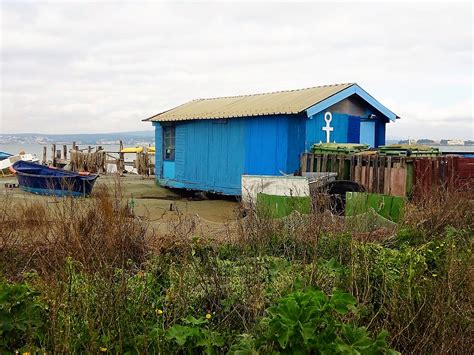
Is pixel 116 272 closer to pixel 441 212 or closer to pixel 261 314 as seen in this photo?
pixel 261 314

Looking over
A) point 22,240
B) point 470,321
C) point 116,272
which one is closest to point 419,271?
point 470,321

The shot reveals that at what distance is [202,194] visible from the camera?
60.6ft

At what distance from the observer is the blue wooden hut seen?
Answer: 15633 mm

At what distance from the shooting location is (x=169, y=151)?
2072 cm

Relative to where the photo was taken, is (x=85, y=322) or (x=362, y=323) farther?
(x=362, y=323)

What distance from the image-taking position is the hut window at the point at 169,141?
2050 centimetres

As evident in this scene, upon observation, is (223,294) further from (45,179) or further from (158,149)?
(158,149)

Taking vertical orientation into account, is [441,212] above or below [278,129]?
below

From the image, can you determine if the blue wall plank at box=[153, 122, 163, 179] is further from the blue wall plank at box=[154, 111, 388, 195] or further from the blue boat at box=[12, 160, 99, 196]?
the blue boat at box=[12, 160, 99, 196]

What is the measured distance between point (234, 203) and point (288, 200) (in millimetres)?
7404

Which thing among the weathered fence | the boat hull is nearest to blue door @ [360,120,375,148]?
the weathered fence

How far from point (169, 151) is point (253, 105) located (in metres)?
4.75

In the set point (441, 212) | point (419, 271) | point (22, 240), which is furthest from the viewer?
point (441, 212)

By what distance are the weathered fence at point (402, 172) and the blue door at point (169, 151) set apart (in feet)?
27.9
